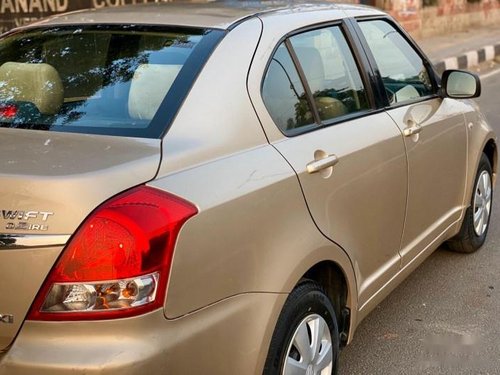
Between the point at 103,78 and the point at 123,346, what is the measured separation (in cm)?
109

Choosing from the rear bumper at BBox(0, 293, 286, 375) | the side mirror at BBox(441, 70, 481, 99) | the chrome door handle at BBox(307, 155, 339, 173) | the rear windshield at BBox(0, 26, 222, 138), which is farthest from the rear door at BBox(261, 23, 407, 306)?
the side mirror at BBox(441, 70, 481, 99)

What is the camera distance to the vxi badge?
179 centimetres

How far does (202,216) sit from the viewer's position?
1928 millimetres

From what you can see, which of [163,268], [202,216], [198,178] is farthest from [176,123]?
[163,268]

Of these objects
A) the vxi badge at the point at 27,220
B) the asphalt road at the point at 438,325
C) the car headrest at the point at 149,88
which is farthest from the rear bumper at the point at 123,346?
the asphalt road at the point at 438,325

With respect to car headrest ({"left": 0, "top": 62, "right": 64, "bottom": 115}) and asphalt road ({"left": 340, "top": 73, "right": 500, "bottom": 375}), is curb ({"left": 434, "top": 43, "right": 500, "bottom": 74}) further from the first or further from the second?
car headrest ({"left": 0, "top": 62, "right": 64, "bottom": 115})

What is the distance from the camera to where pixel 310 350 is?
244cm

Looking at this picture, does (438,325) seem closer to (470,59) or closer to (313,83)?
(313,83)

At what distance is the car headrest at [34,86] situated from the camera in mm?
2463

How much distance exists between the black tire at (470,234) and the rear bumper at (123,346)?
8.87 feet

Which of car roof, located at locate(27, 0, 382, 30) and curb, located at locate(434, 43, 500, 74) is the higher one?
car roof, located at locate(27, 0, 382, 30)

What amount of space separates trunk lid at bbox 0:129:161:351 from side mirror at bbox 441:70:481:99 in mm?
2405

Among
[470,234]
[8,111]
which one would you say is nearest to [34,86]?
[8,111]

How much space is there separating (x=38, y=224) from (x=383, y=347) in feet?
6.73
